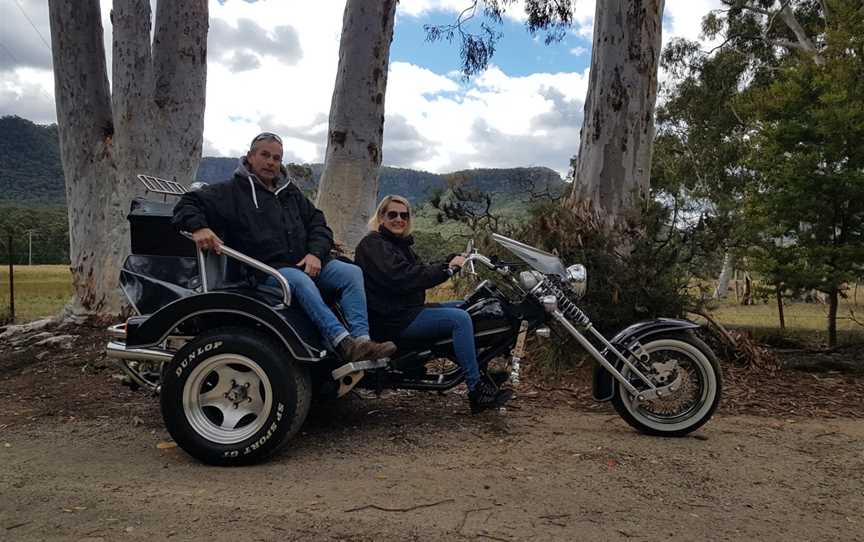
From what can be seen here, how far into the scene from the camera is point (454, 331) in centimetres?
439

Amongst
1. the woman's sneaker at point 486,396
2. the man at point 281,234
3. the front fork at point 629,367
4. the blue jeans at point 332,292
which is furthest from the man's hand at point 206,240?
the front fork at point 629,367

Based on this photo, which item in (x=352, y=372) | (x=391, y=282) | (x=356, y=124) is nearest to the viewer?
(x=352, y=372)

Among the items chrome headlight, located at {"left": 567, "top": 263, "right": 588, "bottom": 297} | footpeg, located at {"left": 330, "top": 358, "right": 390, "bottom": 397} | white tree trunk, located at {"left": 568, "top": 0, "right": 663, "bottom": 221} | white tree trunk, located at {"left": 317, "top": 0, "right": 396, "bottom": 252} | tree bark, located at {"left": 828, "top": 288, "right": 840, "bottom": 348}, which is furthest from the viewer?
tree bark, located at {"left": 828, "top": 288, "right": 840, "bottom": 348}

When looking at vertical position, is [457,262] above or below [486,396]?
above

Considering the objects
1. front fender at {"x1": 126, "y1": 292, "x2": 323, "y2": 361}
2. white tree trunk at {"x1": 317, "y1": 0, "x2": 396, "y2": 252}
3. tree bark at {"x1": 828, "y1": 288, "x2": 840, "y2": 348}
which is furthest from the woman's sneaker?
tree bark at {"x1": 828, "y1": 288, "x2": 840, "y2": 348}

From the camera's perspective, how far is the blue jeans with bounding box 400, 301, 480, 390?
4.39 m

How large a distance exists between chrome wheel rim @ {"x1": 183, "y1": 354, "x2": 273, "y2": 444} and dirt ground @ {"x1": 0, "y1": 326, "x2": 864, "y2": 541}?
0.79ft

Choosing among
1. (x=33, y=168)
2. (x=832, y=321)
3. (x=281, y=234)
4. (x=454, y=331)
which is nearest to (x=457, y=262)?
(x=454, y=331)

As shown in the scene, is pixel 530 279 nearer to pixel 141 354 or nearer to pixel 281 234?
pixel 281 234

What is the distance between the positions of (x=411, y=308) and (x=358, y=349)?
0.65m

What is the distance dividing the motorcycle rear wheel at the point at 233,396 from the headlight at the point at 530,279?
1529 millimetres

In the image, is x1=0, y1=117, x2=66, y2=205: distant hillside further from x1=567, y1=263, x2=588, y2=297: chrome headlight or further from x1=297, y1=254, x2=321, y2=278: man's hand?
x1=567, y1=263, x2=588, y2=297: chrome headlight

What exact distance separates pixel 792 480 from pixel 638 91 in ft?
16.4

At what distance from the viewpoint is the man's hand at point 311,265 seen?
430cm
